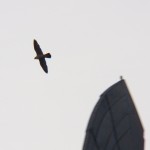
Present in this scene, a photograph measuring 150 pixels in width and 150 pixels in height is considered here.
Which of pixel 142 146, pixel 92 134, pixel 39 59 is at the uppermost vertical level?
pixel 39 59

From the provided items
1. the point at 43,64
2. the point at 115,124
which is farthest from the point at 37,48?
the point at 115,124

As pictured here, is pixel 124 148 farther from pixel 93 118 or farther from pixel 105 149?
pixel 93 118

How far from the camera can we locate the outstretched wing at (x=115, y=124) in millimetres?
18125

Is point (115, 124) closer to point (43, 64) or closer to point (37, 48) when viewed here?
point (37, 48)

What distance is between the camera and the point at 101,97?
62.5ft

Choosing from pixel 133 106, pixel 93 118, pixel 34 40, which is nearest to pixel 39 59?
pixel 34 40

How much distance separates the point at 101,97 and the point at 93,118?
1312mm

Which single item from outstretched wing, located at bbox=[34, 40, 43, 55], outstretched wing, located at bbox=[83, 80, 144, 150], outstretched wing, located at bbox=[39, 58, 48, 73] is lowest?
outstretched wing, located at bbox=[83, 80, 144, 150]

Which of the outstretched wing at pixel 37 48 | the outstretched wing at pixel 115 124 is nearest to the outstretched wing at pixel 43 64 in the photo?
the outstretched wing at pixel 37 48

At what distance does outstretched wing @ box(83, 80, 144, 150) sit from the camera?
1812 centimetres

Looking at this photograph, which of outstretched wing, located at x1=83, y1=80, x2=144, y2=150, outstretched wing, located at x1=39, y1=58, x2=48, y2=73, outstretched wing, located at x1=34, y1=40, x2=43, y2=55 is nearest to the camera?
outstretched wing, located at x1=83, y1=80, x2=144, y2=150

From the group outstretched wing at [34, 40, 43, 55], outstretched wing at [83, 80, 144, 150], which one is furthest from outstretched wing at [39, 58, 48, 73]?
outstretched wing at [83, 80, 144, 150]

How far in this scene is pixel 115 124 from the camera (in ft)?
65.5

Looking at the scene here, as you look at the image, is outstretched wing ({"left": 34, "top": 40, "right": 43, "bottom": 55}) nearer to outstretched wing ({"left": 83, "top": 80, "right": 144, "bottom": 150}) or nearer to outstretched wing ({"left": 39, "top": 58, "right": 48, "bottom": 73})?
outstretched wing ({"left": 39, "top": 58, "right": 48, "bottom": 73})
